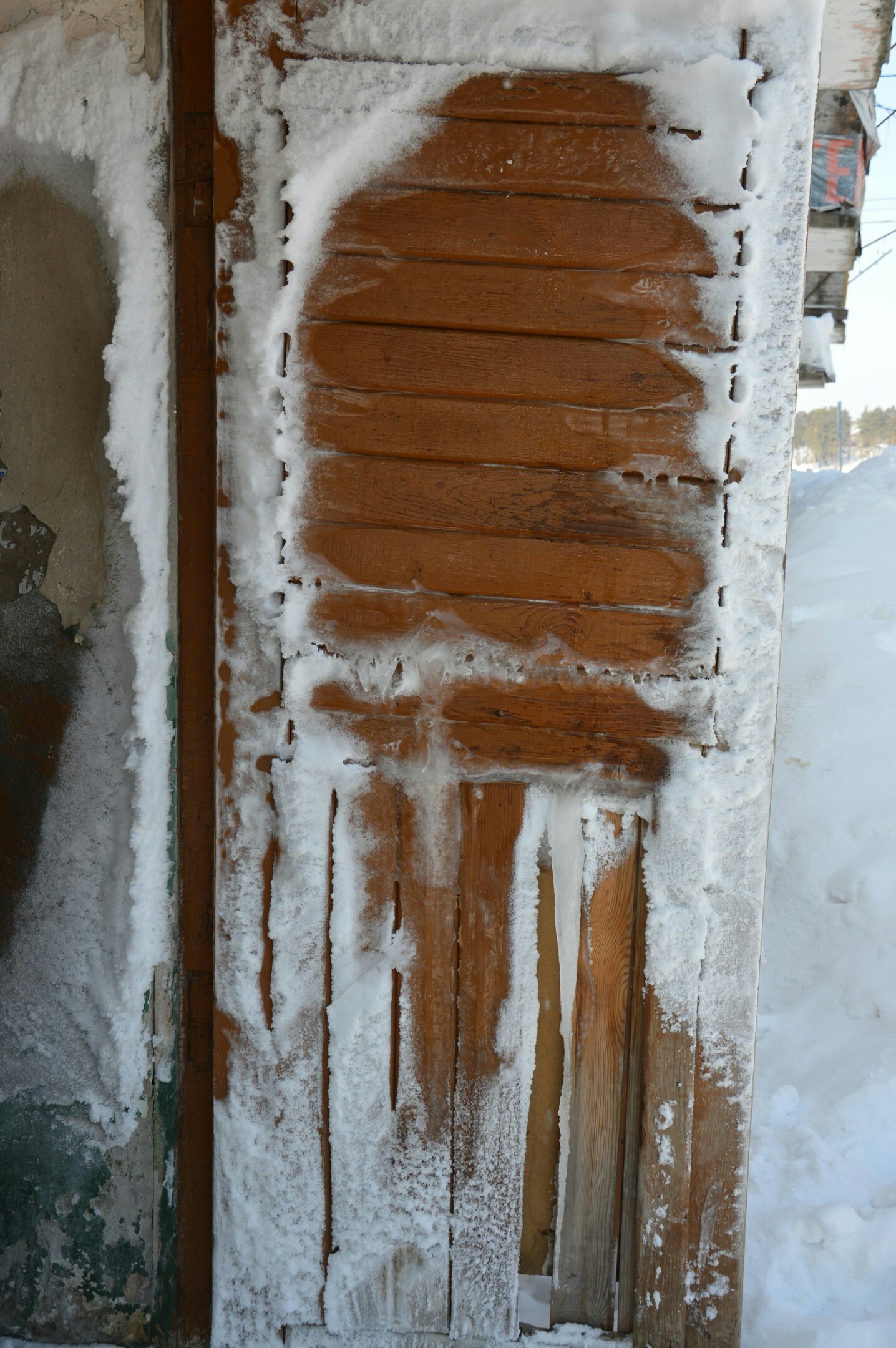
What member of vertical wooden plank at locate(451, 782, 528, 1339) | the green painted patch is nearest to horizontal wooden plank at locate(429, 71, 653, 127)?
vertical wooden plank at locate(451, 782, 528, 1339)

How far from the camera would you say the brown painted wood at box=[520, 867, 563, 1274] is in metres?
1.58

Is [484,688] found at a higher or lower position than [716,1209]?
higher

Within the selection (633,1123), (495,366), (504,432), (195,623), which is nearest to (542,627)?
(504,432)

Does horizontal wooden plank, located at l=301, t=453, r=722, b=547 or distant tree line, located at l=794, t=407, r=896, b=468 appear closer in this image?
horizontal wooden plank, located at l=301, t=453, r=722, b=547

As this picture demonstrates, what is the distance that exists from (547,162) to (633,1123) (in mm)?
1767

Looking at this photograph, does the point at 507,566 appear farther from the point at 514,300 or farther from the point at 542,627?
the point at 514,300

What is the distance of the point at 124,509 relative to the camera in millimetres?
1536

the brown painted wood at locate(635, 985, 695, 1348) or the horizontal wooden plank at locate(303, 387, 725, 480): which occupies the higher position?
the horizontal wooden plank at locate(303, 387, 725, 480)

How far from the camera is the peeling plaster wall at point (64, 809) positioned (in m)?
1.51

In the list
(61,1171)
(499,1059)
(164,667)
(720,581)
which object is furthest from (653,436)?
(61,1171)

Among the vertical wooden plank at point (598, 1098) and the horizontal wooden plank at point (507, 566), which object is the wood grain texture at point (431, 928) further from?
the horizontal wooden plank at point (507, 566)

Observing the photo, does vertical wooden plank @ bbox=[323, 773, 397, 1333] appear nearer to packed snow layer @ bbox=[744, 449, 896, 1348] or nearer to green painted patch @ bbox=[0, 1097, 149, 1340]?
green painted patch @ bbox=[0, 1097, 149, 1340]

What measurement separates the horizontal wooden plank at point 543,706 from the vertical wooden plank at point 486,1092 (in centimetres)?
14

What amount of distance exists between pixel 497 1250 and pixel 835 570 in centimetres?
339
